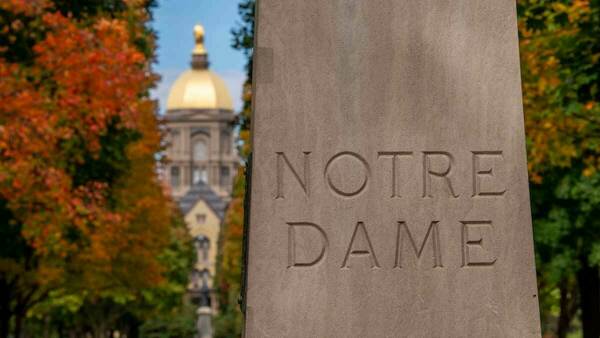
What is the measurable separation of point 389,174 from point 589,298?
2367 centimetres

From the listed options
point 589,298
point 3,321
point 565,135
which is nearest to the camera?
point 565,135

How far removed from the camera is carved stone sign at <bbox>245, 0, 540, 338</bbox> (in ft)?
24.3

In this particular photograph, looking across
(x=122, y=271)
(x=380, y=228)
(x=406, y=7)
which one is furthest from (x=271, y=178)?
(x=122, y=271)

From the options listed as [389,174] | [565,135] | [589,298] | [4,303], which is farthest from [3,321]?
[389,174]

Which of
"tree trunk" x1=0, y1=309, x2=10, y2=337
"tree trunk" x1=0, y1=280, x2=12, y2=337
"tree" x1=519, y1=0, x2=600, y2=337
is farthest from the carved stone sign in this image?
"tree trunk" x1=0, y1=309, x2=10, y2=337

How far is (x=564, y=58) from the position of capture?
17.0 meters

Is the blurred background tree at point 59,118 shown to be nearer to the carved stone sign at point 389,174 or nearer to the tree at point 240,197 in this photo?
the tree at point 240,197

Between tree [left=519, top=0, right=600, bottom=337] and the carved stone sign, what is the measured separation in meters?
6.44

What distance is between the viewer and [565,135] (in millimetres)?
20516

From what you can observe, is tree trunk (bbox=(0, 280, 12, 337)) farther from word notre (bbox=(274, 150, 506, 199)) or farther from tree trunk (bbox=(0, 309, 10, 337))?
word notre (bbox=(274, 150, 506, 199))

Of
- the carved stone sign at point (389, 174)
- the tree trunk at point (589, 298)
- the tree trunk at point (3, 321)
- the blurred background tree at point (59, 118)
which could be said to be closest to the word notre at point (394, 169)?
the carved stone sign at point (389, 174)

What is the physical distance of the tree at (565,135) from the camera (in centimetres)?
1661

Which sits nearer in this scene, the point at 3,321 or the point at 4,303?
the point at 4,303

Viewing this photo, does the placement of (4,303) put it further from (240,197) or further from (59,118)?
(240,197)
